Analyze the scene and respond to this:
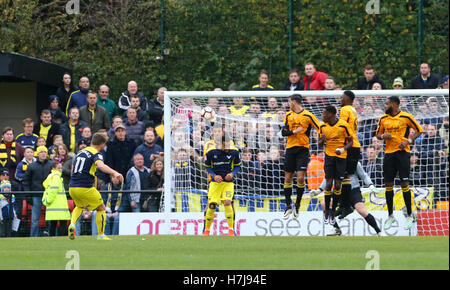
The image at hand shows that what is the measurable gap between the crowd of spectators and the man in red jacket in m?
0.02

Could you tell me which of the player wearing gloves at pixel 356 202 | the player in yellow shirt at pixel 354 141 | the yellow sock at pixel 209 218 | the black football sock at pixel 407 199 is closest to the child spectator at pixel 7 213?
the yellow sock at pixel 209 218

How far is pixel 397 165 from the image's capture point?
1516cm

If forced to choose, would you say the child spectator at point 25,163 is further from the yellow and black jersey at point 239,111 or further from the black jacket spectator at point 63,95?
the yellow and black jersey at point 239,111

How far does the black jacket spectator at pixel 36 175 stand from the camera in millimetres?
18688

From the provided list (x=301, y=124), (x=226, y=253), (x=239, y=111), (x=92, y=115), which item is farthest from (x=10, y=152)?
(x=226, y=253)

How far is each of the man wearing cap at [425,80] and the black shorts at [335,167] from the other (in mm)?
5060

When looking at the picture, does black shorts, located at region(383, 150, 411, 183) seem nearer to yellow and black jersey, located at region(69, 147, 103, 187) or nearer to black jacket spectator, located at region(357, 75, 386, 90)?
black jacket spectator, located at region(357, 75, 386, 90)

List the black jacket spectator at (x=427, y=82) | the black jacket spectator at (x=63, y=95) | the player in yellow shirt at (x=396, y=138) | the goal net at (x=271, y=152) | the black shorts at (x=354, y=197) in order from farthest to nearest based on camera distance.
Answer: the black jacket spectator at (x=63, y=95) → the black jacket spectator at (x=427, y=82) → the goal net at (x=271, y=152) → the black shorts at (x=354, y=197) → the player in yellow shirt at (x=396, y=138)

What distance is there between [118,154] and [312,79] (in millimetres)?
4459

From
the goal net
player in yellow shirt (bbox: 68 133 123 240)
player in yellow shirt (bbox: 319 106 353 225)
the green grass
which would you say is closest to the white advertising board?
the goal net

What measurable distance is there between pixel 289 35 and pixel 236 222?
256 inches

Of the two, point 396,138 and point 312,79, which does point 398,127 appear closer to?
point 396,138

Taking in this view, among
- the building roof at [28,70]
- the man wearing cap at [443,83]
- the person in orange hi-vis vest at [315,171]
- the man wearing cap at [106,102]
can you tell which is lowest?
the person in orange hi-vis vest at [315,171]
